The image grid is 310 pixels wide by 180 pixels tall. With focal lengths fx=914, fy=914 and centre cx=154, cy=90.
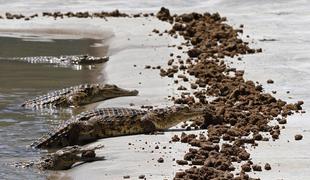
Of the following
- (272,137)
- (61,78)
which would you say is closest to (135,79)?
(61,78)

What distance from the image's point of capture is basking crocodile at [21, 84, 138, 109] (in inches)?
564

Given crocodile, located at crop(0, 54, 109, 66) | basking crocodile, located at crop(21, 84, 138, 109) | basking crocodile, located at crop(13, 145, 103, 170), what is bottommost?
crocodile, located at crop(0, 54, 109, 66)

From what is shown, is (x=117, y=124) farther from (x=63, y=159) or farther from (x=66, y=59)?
(x=66, y=59)

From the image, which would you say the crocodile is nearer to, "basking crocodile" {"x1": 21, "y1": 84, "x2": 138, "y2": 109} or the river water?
the river water

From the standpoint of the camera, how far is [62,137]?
11180mm

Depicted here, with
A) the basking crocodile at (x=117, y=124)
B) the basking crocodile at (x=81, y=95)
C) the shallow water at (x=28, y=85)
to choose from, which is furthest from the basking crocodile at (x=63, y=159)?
the basking crocodile at (x=81, y=95)

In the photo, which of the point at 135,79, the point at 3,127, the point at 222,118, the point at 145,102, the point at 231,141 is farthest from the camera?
Answer: the point at 135,79

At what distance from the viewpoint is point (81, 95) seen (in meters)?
14.7

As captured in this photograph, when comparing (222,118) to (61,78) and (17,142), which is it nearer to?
(17,142)

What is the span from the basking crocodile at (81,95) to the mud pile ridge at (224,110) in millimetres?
1224

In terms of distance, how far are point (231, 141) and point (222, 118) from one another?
3.86 feet

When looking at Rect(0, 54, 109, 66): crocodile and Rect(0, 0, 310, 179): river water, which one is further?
Rect(0, 54, 109, 66): crocodile

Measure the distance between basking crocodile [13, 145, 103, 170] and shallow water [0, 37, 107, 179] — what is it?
186 millimetres

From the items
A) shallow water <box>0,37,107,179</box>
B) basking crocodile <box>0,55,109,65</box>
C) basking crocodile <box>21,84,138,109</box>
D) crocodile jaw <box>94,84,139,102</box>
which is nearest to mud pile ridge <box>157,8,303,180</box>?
crocodile jaw <box>94,84,139,102</box>
